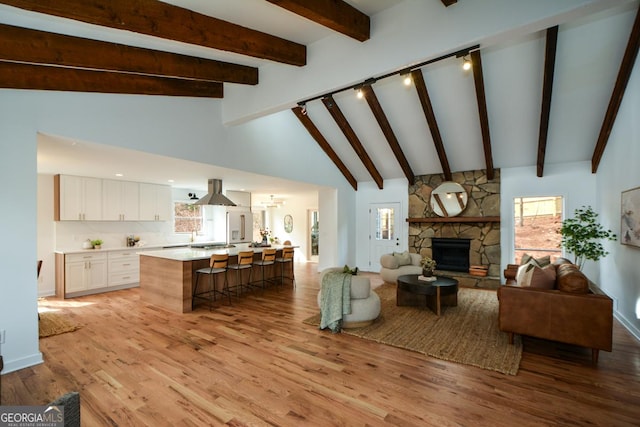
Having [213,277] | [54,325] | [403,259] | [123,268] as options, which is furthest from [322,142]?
[54,325]

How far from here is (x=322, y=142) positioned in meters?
7.39

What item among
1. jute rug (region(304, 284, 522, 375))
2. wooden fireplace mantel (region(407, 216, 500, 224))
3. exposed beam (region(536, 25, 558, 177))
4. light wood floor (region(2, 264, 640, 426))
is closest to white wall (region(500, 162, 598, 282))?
wooden fireplace mantel (region(407, 216, 500, 224))

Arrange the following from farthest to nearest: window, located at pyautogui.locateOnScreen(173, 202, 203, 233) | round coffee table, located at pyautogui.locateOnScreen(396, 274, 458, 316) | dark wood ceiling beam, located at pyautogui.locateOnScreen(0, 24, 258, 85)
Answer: window, located at pyautogui.locateOnScreen(173, 202, 203, 233), round coffee table, located at pyautogui.locateOnScreen(396, 274, 458, 316), dark wood ceiling beam, located at pyautogui.locateOnScreen(0, 24, 258, 85)

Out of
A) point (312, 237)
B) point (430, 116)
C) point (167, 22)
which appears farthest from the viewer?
point (312, 237)

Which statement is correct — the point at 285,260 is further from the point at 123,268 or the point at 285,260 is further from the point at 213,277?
the point at 123,268

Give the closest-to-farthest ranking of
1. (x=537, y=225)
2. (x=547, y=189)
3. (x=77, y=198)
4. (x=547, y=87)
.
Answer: (x=547, y=87) < (x=77, y=198) < (x=547, y=189) < (x=537, y=225)

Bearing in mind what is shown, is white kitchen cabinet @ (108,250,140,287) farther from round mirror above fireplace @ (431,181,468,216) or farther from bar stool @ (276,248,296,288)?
round mirror above fireplace @ (431,181,468,216)

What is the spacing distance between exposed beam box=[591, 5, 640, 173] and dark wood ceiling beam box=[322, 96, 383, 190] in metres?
4.02

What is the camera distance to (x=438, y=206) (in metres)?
7.59

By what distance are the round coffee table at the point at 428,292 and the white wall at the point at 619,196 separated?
216cm

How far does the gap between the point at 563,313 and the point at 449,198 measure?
14.8 feet

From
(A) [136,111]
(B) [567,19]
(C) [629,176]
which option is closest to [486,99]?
(C) [629,176]

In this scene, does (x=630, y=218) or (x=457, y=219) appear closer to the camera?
(x=630, y=218)

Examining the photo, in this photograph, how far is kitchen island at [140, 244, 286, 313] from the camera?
4.89 meters
